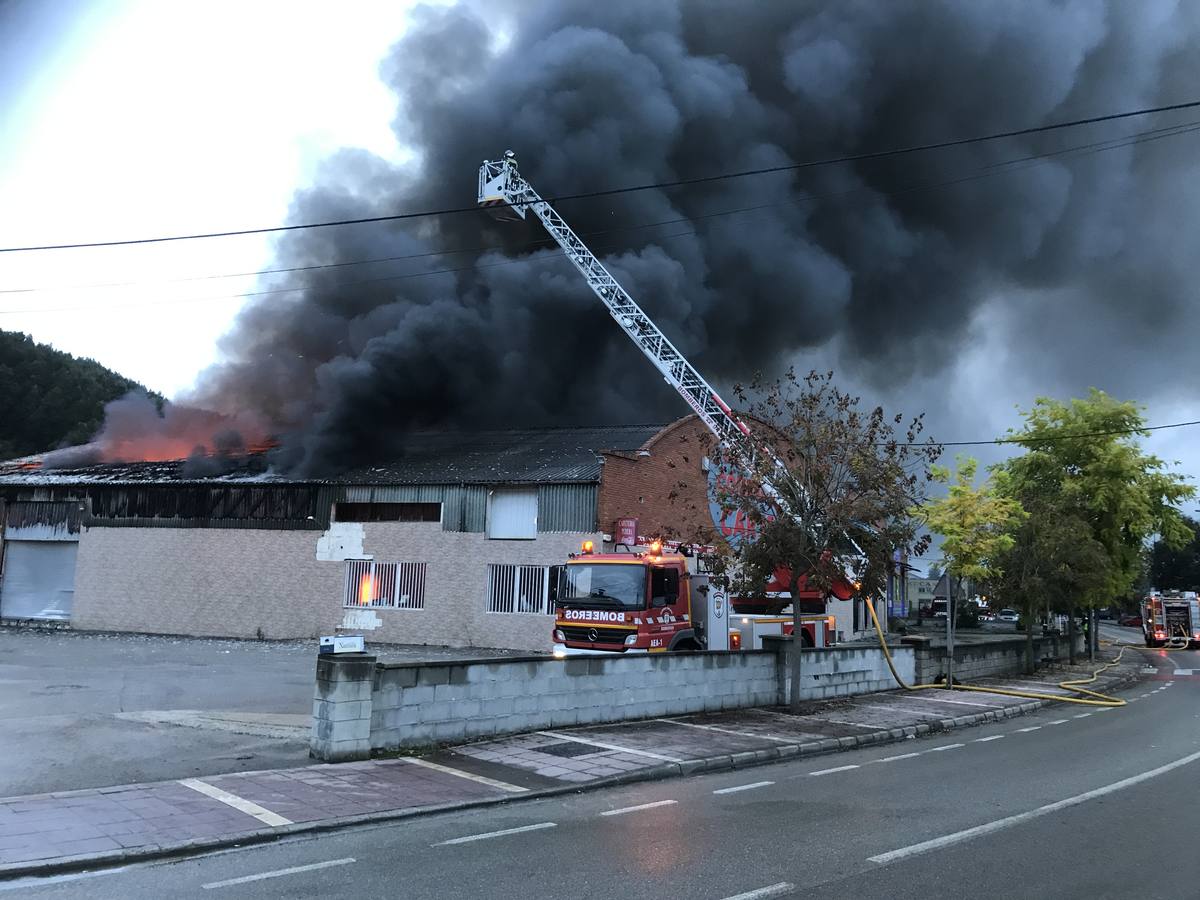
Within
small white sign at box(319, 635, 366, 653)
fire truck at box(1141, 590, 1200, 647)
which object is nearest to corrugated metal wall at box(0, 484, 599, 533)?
small white sign at box(319, 635, 366, 653)

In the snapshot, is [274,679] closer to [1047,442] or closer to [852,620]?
[852,620]

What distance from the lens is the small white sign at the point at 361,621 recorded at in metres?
25.8

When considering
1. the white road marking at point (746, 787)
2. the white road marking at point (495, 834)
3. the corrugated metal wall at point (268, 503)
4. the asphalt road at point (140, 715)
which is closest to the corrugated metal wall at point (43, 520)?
the corrugated metal wall at point (268, 503)

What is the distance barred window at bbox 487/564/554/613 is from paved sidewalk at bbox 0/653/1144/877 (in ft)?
36.9

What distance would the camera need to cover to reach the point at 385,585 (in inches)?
1024

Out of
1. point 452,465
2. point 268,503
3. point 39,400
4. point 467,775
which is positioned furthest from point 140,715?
point 39,400

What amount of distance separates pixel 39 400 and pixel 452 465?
45814mm

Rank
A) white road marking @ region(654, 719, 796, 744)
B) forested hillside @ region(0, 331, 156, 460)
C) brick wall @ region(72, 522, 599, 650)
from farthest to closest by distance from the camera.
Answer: forested hillside @ region(0, 331, 156, 460)
brick wall @ region(72, 522, 599, 650)
white road marking @ region(654, 719, 796, 744)

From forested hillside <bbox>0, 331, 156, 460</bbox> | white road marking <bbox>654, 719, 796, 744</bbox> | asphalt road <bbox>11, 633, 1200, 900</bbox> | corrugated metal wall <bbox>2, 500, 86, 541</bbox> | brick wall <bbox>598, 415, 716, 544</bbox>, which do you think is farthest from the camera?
forested hillside <bbox>0, 331, 156, 460</bbox>

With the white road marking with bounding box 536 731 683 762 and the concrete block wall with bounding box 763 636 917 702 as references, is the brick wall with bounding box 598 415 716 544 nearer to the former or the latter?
the concrete block wall with bounding box 763 636 917 702

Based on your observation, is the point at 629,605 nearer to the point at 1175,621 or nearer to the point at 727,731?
the point at 727,731

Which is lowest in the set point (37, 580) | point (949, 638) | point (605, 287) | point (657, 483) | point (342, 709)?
point (342, 709)

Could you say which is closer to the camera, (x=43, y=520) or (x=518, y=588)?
(x=518, y=588)

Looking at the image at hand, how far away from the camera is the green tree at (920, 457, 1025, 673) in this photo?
70.9 ft
